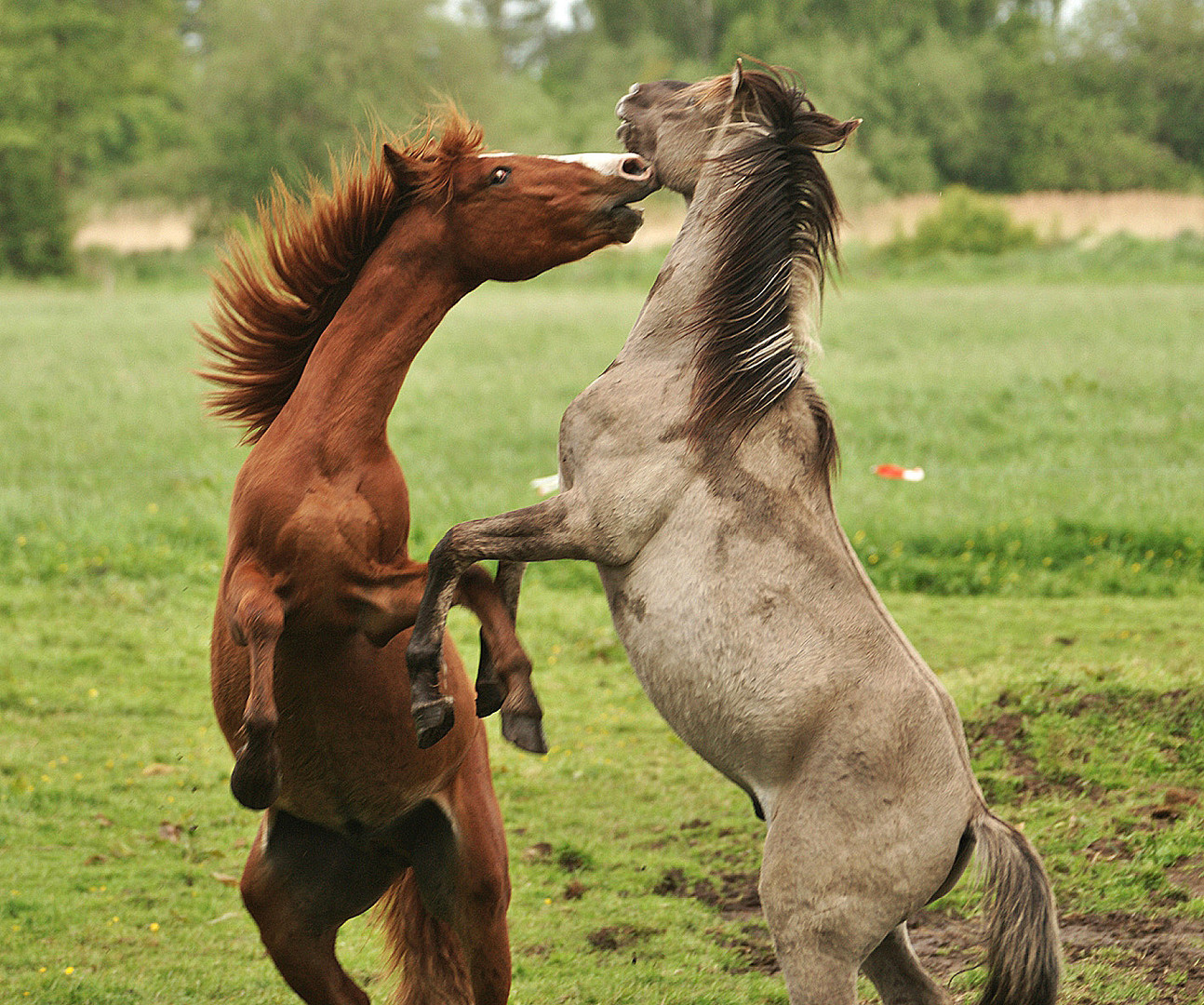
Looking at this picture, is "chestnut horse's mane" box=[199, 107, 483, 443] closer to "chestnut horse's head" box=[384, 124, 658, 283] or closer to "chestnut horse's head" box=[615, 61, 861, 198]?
"chestnut horse's head" box=[384, 124, 658, 283]

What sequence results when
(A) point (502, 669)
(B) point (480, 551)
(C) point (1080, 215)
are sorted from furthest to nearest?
(C) point (1080, 215) < (A) point (502, 669) < (B) point (480, 551)

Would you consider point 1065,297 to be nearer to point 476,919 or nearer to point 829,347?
point 829,347

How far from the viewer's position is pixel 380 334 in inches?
125

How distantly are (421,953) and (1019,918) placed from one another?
180 cm

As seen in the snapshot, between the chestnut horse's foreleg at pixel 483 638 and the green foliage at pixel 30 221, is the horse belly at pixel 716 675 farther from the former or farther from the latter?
the green foliage at pixel 30 221

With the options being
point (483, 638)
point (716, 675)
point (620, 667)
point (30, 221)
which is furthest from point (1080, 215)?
point (716, 675)

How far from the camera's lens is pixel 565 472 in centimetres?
312

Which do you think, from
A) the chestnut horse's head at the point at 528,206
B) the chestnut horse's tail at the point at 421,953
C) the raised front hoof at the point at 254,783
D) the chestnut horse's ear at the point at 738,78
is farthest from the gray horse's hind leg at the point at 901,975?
the chestnut horse's ear at the point at 738,78

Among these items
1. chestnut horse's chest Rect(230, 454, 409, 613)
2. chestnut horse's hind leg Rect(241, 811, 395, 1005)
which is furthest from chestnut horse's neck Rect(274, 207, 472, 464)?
chestnut horse's hind leg Rect(241, 811, 395, 1005)

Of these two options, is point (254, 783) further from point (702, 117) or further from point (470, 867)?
point (702, 117)

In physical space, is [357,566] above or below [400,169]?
below

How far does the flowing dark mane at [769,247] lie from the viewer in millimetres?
3123

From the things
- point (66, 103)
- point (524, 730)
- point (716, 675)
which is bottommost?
point (66, 103)

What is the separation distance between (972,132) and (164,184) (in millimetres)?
20537
